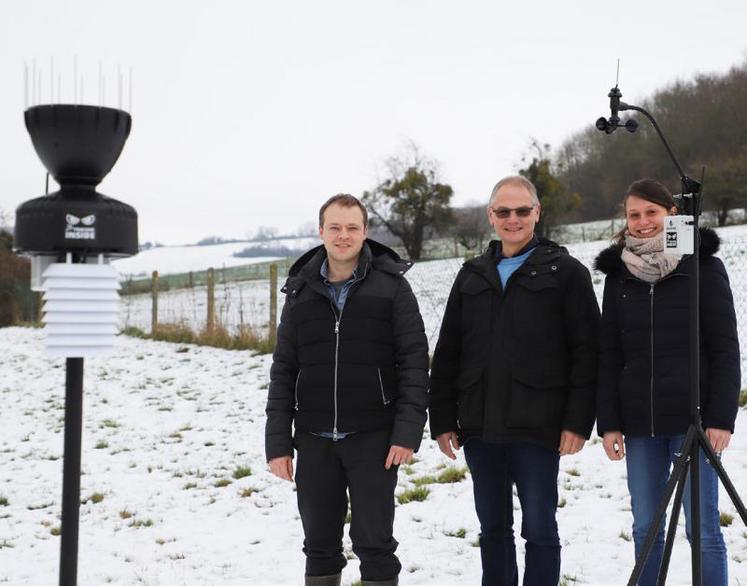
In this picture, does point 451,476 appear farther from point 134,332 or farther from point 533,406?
point 134,332

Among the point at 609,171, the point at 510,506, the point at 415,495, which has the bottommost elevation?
the point at 415,495

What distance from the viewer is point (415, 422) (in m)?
2.58

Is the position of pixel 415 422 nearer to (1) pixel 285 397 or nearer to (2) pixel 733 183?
(1) pixel 285 397

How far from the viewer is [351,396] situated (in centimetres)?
259

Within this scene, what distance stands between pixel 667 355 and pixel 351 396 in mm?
1117

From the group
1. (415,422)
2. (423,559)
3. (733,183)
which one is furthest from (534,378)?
(733,183)

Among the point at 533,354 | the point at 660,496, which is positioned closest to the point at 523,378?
the point at 533,354

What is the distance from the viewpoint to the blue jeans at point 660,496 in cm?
251

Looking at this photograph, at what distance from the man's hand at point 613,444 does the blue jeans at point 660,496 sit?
0.13 feet

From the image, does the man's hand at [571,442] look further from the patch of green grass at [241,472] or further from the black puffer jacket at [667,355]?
the patch of green grass at [241,472]

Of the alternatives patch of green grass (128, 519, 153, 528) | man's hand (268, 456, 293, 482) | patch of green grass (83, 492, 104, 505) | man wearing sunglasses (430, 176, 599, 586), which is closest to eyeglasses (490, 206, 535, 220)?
man wearing sunglasses (430, 176, 599, 586)

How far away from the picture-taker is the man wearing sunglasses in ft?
8.45

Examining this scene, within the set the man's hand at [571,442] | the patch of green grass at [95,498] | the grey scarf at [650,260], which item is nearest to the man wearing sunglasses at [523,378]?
the man's hand at [571,442]

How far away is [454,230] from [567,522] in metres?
25.8
